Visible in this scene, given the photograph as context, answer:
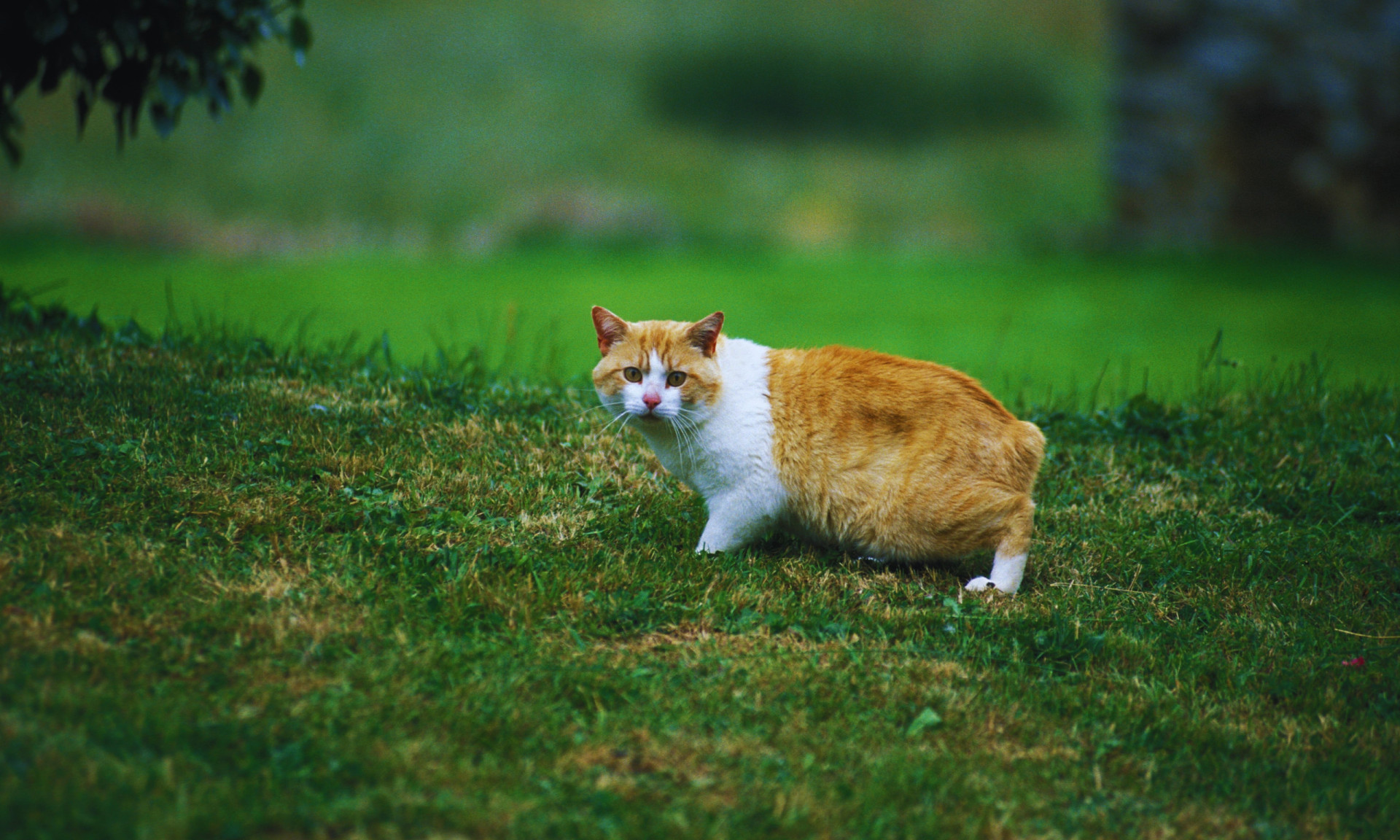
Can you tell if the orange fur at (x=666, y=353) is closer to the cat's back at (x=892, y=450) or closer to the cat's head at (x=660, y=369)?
the cat's head at (x=660, y=369)

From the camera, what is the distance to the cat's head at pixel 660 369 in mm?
3543

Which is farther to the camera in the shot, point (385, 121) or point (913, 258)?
point (385, 121)

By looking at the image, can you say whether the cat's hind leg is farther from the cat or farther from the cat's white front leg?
the cat's white front leg

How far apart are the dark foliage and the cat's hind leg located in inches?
152

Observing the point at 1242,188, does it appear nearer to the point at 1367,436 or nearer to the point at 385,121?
the point at 1367,436

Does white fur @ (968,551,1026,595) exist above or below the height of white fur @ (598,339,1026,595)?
below

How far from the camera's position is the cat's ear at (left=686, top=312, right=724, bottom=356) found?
143 inches

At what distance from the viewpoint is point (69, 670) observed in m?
2.53

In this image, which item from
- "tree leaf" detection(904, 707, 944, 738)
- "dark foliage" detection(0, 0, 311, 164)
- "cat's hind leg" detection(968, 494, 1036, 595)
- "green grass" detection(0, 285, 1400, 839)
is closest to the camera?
"green grass" detection(0, 285, 1400, 839)

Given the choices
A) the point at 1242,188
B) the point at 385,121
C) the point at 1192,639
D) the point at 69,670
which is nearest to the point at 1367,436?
the point at 1192,639

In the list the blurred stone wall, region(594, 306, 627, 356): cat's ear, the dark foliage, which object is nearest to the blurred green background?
the blurred stone wall

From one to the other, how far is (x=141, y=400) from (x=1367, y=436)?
5.24 metres

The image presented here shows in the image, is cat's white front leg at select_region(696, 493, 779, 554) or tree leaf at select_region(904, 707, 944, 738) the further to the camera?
cat's white front leg at select_region(696, 493, 779, 554)

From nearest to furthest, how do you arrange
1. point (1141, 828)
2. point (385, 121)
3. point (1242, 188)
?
point (1141, 828)
point (1242, 188)
point (385, 121)
